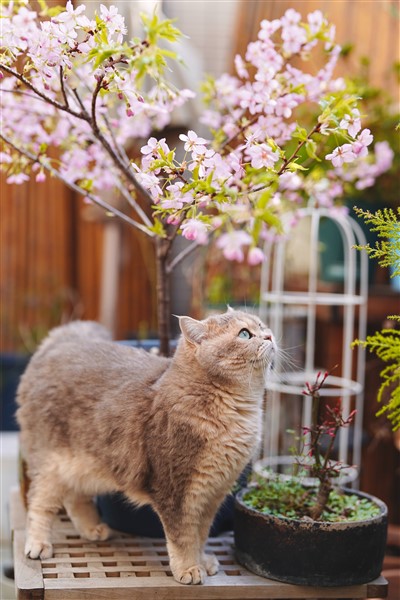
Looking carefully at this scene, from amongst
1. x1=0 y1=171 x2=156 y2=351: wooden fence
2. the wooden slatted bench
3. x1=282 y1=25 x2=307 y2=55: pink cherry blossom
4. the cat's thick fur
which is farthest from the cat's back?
x1=0 y1=171 x2=156 y2=351: wooden fence

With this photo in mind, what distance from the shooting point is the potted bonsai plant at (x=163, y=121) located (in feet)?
5.31

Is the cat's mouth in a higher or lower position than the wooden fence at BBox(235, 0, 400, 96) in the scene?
lower

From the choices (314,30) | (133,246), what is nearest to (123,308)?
(133,246)

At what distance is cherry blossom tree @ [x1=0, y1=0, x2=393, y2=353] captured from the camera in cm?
162

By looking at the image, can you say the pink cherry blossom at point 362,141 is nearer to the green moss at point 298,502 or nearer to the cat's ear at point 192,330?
the cat's ear at point 192,330

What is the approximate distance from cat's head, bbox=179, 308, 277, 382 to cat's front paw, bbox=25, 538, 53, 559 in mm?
599

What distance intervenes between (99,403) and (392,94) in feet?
8.88

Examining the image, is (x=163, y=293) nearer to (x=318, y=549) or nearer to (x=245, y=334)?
(x=245, y=334)

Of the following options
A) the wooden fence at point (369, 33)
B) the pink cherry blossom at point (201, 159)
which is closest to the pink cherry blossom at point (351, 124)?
the pink cherry blossom at point (201, 159)

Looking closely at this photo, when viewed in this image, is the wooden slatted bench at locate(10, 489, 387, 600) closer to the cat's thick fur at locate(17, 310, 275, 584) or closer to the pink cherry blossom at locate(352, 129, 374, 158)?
the cat's thick fur at locate(17, 310, 275, 584)

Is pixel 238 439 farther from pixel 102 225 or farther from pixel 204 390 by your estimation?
pixel 102 225

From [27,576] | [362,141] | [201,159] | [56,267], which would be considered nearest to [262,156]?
[201,159]

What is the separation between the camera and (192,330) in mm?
1819

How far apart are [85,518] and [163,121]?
1226 mm
